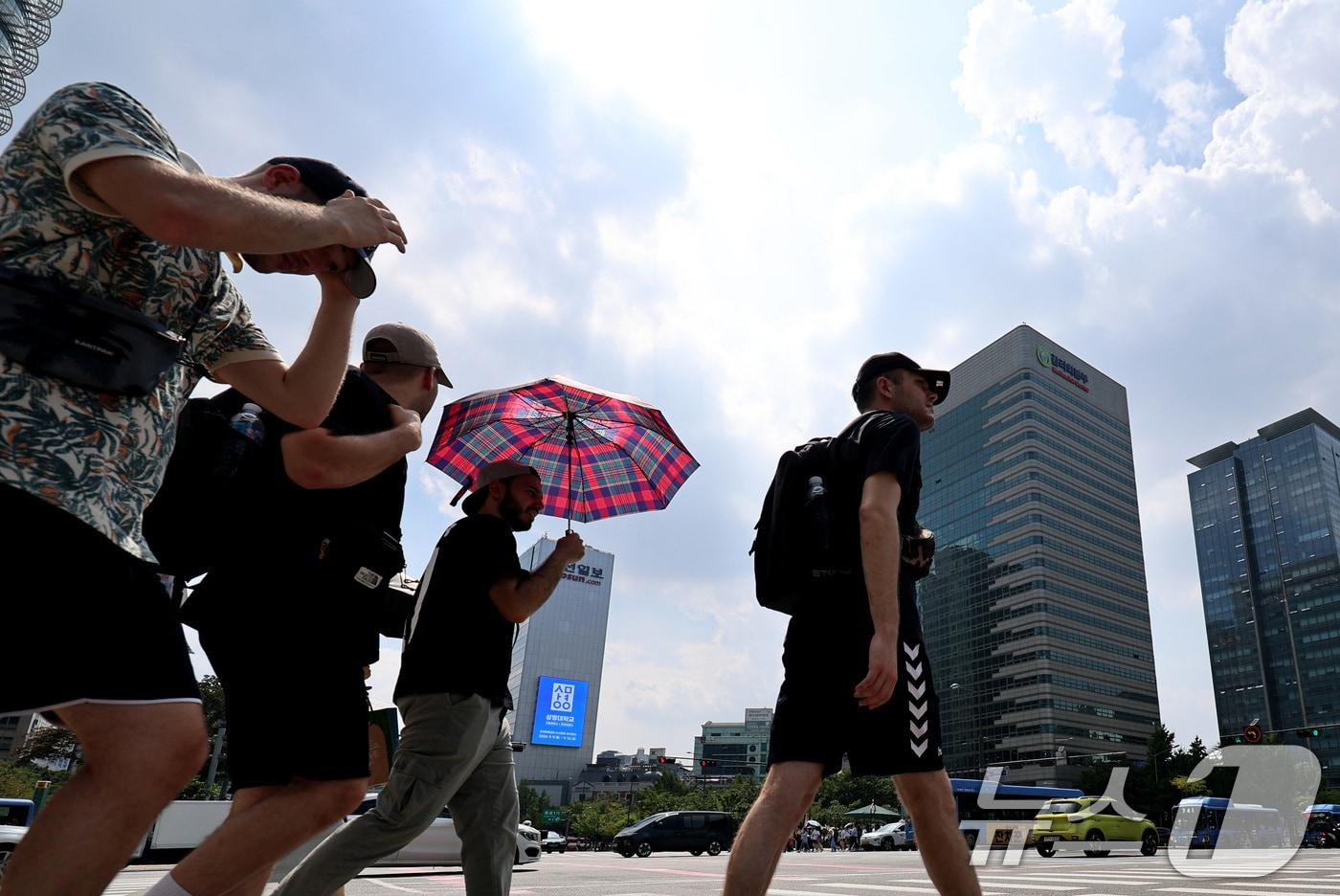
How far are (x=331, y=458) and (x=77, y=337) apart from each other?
29.0 inches

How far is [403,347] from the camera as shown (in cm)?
276

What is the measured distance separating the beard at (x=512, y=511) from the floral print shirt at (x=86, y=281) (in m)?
2.08

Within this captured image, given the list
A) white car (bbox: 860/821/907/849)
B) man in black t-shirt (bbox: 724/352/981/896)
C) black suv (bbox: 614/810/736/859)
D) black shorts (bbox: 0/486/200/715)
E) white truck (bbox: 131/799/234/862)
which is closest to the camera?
black shorts (bbox: 0/486/200/715)

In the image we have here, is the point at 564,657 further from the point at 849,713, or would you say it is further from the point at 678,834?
the point at 849,713

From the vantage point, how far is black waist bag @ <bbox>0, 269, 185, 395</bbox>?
1.30 meters

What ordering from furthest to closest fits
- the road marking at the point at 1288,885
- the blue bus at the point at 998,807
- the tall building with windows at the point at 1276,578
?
the tall building with windows at the point at 1276,578 → the blue bus at the point at 998,807 → the road marking at the point at 1288,885

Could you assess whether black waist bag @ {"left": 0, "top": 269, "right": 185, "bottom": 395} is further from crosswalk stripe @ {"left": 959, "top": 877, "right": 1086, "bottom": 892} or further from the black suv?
the black suv

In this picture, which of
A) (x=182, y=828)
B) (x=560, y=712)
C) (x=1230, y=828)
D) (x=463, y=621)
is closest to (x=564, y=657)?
(x=560, y=712)

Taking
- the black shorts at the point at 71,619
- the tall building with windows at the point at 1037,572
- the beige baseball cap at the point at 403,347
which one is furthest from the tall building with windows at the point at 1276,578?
the black shorts at the point at 71,619

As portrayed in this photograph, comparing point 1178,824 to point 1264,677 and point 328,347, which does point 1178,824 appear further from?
point 1264,677

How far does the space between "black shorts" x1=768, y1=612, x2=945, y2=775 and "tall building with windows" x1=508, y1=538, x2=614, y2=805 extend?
12108 centimetres

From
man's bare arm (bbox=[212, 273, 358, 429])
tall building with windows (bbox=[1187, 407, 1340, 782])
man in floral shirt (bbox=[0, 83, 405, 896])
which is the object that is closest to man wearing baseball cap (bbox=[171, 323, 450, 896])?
man's bare arm (bbox=[212, 273, 358, 429])

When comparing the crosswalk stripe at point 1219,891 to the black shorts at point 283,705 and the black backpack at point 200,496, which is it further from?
the black backpack at point 200,496

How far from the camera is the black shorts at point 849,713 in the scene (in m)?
2.52
